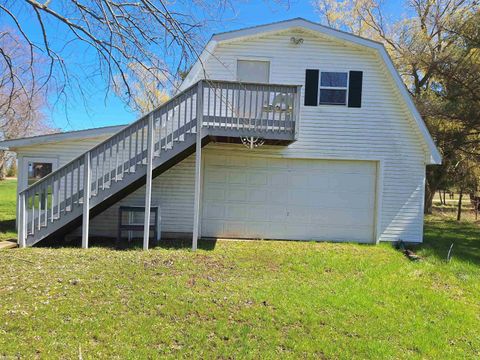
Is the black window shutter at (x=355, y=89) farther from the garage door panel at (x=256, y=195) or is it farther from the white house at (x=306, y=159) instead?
the garage door panel at (x=256, y=195)

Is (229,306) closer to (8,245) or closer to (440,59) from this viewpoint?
(8,245)

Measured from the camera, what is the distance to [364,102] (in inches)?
387

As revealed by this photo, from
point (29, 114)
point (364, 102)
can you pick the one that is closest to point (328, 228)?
point (364, 102)

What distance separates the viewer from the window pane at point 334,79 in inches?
388

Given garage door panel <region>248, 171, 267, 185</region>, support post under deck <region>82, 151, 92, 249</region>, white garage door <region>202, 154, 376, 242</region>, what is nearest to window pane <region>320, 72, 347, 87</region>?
white garage door <region>202, 154, 376, 242</region>

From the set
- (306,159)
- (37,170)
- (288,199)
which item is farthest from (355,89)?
(37,170)

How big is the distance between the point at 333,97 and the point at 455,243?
18.8ft

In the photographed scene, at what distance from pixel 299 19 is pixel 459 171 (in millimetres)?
14341

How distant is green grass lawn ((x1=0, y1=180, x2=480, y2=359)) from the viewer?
3902mm

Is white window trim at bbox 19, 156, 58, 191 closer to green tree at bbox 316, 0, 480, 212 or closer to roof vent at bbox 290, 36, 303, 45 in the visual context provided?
roof vent at bbox 290, 36, 303, 45

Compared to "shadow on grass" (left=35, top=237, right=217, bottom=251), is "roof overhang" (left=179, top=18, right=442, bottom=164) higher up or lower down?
higher up

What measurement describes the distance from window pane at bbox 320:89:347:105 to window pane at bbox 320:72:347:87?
0.62 ft

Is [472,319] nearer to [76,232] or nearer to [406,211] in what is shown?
[406,211]

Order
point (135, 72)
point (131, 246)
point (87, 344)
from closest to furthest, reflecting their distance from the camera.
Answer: point (87, 344) < point (135, 72) < point (131, 246)
